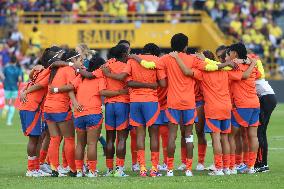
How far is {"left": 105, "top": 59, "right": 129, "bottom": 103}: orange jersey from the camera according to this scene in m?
19.0

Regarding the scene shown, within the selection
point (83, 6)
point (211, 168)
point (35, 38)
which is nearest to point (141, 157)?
point (211, 168)

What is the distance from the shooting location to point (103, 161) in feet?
74.3

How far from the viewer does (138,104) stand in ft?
61.5

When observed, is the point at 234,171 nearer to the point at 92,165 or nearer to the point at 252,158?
the point at 252,158

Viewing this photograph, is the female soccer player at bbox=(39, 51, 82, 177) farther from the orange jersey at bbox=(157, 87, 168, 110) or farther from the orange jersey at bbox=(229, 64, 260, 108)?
the orange jersey at bbox=(229, 64, 260, 108)

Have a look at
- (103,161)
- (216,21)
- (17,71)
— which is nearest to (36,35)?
(216,21)

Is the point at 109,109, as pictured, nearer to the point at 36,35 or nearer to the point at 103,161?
the point at 103,161

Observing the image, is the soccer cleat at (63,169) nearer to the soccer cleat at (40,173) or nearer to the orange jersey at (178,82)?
the soccer cleat at (40,173)

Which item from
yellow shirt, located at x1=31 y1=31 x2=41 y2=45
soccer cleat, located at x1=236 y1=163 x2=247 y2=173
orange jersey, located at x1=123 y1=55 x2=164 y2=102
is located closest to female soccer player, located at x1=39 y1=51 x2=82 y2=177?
orange jersey, located at x1=123 y1=55 x2=164 y2=102

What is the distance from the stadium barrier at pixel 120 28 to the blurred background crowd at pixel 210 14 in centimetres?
36

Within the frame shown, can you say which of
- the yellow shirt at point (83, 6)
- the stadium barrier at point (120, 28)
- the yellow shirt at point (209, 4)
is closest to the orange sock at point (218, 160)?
the stadium barrier at point (120, 28)

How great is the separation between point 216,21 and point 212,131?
3715 cm

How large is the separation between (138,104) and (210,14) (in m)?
37.2

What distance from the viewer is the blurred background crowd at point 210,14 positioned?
50375 mm
